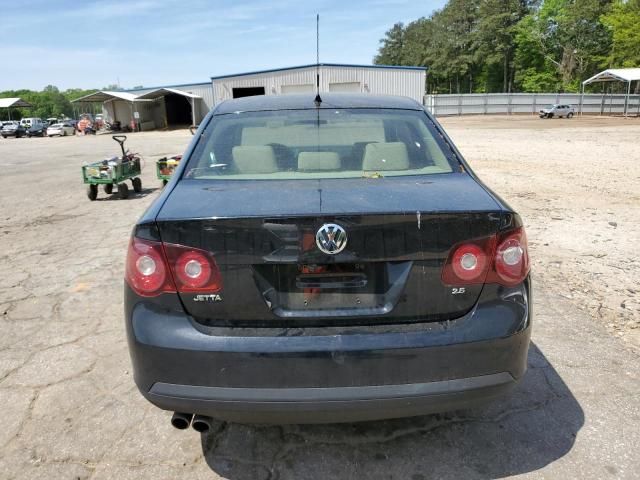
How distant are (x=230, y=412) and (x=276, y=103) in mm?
2145

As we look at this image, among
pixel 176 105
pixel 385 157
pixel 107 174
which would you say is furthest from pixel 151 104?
pixel 385 157

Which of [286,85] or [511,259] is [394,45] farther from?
[511,259]

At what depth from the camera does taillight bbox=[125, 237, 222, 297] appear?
1956 mm

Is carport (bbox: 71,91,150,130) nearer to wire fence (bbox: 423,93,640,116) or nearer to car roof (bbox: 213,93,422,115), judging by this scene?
wire fence (bbox: 423,93,640,116)

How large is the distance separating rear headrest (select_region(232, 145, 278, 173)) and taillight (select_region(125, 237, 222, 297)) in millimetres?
932

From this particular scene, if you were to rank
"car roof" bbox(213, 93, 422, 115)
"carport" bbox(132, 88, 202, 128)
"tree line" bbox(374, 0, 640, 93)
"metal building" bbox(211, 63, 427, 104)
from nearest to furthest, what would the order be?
1. "car roof" bbox(213, 93, 422, 115)
2. "metal building" bbox(211, 63, 427, 104)
3. "carport" bbox(132, 88, 202, 128)
4. "tree line" bbox(374, 0, 640, 93)

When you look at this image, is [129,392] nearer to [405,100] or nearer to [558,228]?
[405,100]

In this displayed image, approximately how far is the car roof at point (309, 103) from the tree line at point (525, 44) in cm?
6376

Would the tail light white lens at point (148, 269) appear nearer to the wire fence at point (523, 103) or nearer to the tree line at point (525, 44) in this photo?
the wire fence at point (523, 103)

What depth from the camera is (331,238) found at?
75.4 inches

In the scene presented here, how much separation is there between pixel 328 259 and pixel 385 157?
114 centimetres

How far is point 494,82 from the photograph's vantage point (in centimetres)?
7950

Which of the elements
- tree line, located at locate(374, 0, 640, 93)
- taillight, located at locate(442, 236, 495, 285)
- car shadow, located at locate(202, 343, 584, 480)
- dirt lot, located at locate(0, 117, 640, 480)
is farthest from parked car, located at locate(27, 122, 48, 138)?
tree line, located at locate(374, 0, 640, 93)

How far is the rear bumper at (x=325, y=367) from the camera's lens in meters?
1.92
